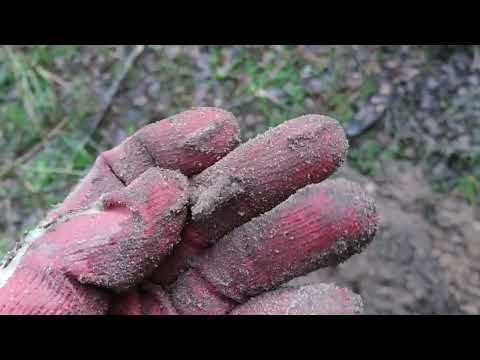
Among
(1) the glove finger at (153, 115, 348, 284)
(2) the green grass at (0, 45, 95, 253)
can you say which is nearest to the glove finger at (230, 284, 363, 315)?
(1) the glove finger at (153, 115, 348, 284)

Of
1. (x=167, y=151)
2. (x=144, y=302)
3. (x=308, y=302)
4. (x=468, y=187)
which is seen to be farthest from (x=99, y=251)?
(x=468, y=187)

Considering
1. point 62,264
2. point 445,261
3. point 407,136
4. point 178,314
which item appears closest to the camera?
point 62,264

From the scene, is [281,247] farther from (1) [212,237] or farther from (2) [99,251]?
(2) [99,251]

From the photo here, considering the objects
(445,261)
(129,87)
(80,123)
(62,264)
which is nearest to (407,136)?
(445,261)

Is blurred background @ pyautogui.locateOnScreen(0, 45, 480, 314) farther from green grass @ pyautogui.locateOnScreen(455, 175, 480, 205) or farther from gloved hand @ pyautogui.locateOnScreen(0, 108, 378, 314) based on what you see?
gloved hand @ pyautogui.locateOnScreen(0, 108, 378, 314)

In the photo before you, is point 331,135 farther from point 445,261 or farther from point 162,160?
point 445,261
